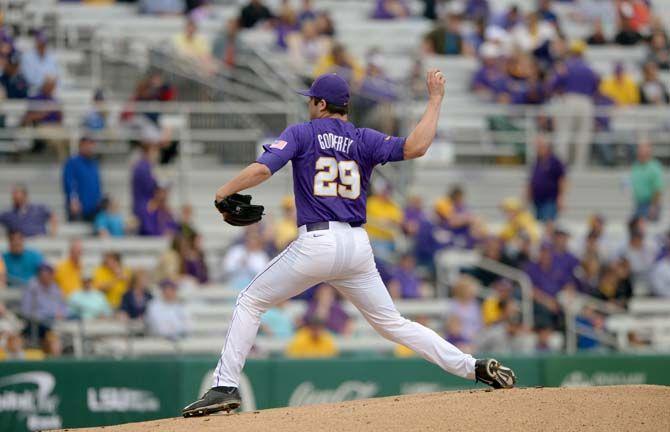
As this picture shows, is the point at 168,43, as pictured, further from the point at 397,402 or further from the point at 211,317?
the point at 397,402

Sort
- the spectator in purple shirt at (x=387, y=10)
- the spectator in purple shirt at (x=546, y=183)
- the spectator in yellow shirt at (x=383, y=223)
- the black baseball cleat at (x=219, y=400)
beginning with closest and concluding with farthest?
the black baseball cleat at (x=219, y=400), the spectator in yellow shirt at (x=383, y=223), the spectator in purple shirt at (x=546, y=183), the spectator in purple shirt at (x=387, y=10)

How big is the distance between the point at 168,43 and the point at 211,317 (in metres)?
5.07

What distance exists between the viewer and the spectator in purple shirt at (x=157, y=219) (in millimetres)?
16453

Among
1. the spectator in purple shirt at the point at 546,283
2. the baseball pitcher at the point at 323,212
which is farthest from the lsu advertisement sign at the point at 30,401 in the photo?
the spectator in purple shirt at the point at 546,283

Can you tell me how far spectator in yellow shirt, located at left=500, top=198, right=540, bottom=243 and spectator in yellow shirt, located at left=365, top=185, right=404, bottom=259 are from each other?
1403 millimetres

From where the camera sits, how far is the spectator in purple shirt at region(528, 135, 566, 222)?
18.0 meters

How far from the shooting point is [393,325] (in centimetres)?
891

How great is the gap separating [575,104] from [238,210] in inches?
458

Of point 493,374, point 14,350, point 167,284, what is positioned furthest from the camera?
point 167,284

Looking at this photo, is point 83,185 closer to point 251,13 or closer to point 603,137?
point 251,13

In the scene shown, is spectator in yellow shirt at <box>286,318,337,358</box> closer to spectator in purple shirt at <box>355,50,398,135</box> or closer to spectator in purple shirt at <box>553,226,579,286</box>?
spectator in purple shirt at <box>553,226,579,286</box>

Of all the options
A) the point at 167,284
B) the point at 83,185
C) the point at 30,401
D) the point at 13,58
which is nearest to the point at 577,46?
the point at 83,185

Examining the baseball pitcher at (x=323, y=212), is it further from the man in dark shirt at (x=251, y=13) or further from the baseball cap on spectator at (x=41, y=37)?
the man in dark shirt at (x=251, y=13)

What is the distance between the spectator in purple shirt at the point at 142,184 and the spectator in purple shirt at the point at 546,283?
4.72 meters
